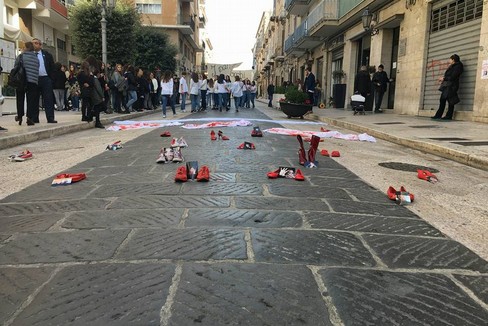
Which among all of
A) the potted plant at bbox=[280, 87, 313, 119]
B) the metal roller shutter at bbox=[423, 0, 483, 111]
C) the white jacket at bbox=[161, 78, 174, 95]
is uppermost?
the metal roller shutter at bbox=[423, 0, 483, 111]

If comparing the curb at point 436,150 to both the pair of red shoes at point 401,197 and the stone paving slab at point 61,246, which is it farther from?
the stone paving slab at point 61,246

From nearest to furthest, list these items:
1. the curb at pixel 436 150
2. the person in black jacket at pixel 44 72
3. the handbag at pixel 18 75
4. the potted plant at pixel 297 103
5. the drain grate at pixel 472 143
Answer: the curb at pixel 436 150 < the drain grate at pixel 472 143 < the handbag at pixel 18 75 < the person in black jacket at pixel 44 72 < the potted plant at pixel 297 103

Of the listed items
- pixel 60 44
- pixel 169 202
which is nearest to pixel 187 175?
pixel 169 202

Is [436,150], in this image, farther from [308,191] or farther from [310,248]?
[310,248]

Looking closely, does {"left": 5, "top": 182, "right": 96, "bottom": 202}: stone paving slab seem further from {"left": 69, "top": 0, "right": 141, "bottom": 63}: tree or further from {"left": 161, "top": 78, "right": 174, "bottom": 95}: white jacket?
{"left": 69, "top": 0, "right": 141, "bottom": 63}: tree

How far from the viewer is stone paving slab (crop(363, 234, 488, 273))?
2.53 m

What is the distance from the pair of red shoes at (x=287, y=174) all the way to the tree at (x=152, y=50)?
93.0 feet

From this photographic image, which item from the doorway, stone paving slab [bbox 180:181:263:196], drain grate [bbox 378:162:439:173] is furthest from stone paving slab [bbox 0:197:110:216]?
the doorway

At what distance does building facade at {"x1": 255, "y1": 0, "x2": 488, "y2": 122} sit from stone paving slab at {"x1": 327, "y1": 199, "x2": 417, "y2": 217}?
30.8 ft

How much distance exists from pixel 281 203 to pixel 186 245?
125cm

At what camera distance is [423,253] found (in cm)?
271

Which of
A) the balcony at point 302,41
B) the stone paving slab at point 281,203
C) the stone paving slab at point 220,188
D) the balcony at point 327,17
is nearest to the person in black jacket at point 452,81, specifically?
the stone paving slab at point 220,188

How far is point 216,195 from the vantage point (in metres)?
3.95

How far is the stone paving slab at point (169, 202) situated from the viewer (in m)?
3.61
